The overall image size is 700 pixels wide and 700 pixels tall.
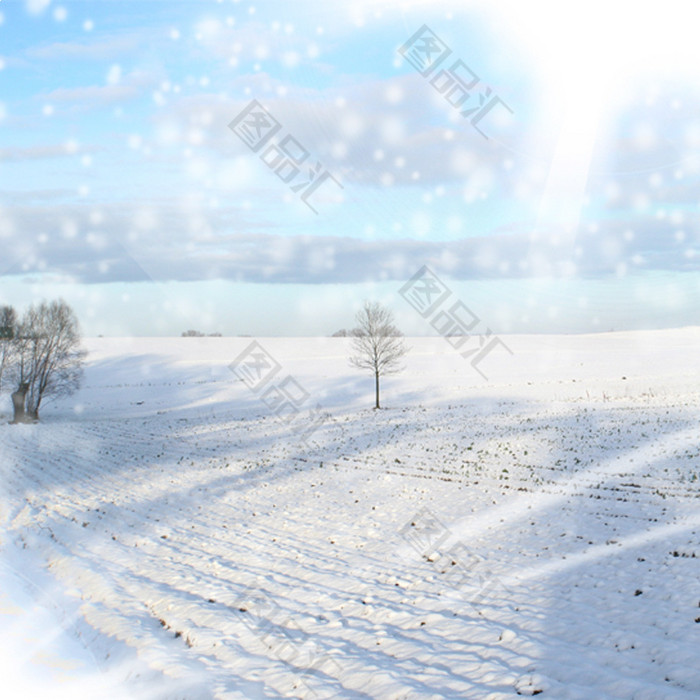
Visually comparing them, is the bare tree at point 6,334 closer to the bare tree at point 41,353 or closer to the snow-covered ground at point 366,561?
the bare tree at point 41,353

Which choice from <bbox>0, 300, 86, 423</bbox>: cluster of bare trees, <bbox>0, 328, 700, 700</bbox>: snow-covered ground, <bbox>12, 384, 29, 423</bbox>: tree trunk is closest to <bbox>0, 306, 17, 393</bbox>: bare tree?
<bbox>0, 300, 86, 423</bbox>: cluster of bare trees

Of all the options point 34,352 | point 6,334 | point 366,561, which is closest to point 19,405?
point 34,352

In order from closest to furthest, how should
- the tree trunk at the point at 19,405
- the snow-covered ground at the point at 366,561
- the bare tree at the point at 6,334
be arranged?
the snow-covered ground at the point at 366,561, the tree trunk at the point at 19,405, the bare tree at the point at 6,334

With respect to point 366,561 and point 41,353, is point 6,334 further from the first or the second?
point 366,561

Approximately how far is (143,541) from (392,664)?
894 cm

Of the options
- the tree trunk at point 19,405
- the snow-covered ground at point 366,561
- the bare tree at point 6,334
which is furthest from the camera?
the bare tree at point 6,334

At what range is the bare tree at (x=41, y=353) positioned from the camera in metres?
51.3

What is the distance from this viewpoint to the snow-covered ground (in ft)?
25.2

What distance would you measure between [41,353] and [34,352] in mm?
611

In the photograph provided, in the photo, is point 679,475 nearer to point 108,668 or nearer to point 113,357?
point 108,668

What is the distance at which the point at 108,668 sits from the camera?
8125 millimetres

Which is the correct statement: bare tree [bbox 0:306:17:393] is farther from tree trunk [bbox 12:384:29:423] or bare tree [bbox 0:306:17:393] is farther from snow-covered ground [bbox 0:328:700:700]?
snow-covered ground [bbox 0:328:700:700]

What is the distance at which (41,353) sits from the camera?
2069 inches

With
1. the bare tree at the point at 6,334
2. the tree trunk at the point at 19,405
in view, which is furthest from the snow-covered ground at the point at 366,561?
the bare tree at the point at 6,334
